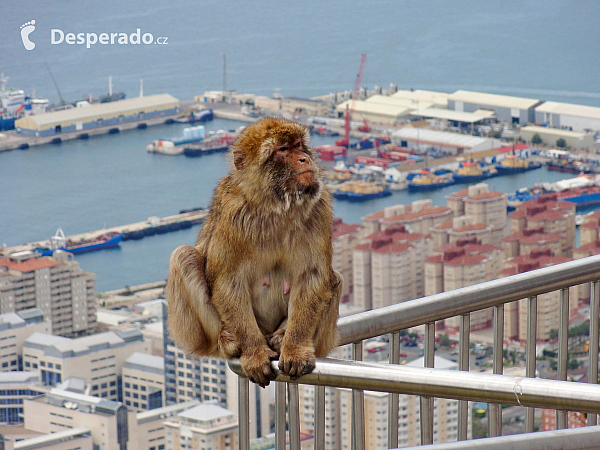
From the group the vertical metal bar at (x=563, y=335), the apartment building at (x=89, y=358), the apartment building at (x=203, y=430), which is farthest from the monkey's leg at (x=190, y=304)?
the apartment building at (x=89, y=358)

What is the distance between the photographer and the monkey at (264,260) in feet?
3.69

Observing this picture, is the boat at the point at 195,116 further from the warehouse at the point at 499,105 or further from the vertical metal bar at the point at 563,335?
the vertical metal bar at the point at 563,335

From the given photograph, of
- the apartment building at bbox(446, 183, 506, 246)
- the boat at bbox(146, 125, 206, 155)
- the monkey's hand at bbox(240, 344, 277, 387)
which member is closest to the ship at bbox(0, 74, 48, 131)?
the boat at bbox(146, 125, 206, 155)

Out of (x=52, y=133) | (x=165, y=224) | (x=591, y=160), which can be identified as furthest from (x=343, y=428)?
(x=52, y=133)

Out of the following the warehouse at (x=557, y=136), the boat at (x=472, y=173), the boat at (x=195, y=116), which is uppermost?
the boat at (x=195, y=116)

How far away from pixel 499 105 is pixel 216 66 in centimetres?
600

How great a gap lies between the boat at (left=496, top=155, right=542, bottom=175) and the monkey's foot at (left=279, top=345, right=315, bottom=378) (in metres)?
16.5

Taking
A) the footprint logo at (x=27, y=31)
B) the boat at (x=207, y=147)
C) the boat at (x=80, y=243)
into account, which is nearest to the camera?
the boat at (x=80, y=243)

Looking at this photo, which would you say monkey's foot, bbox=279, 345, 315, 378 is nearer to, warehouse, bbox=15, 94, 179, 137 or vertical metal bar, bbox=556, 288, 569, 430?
vertical metal bar, bbox=556, 288, 569, 430

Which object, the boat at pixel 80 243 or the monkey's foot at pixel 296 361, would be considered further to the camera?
the boat at pixel 80 243

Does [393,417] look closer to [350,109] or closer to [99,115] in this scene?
[99,115]

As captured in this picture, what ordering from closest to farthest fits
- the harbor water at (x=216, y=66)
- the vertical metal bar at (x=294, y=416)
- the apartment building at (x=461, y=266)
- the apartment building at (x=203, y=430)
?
1. the vertical metal bar at (x=294, y=416)
2. the apartment building at (x=203, y=430)
3. the apartment building at (x=461, y=266)
4. the harbor water at (x=216, y=66)

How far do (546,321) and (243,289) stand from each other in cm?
694

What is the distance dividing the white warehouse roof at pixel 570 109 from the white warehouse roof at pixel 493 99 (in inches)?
11.3
